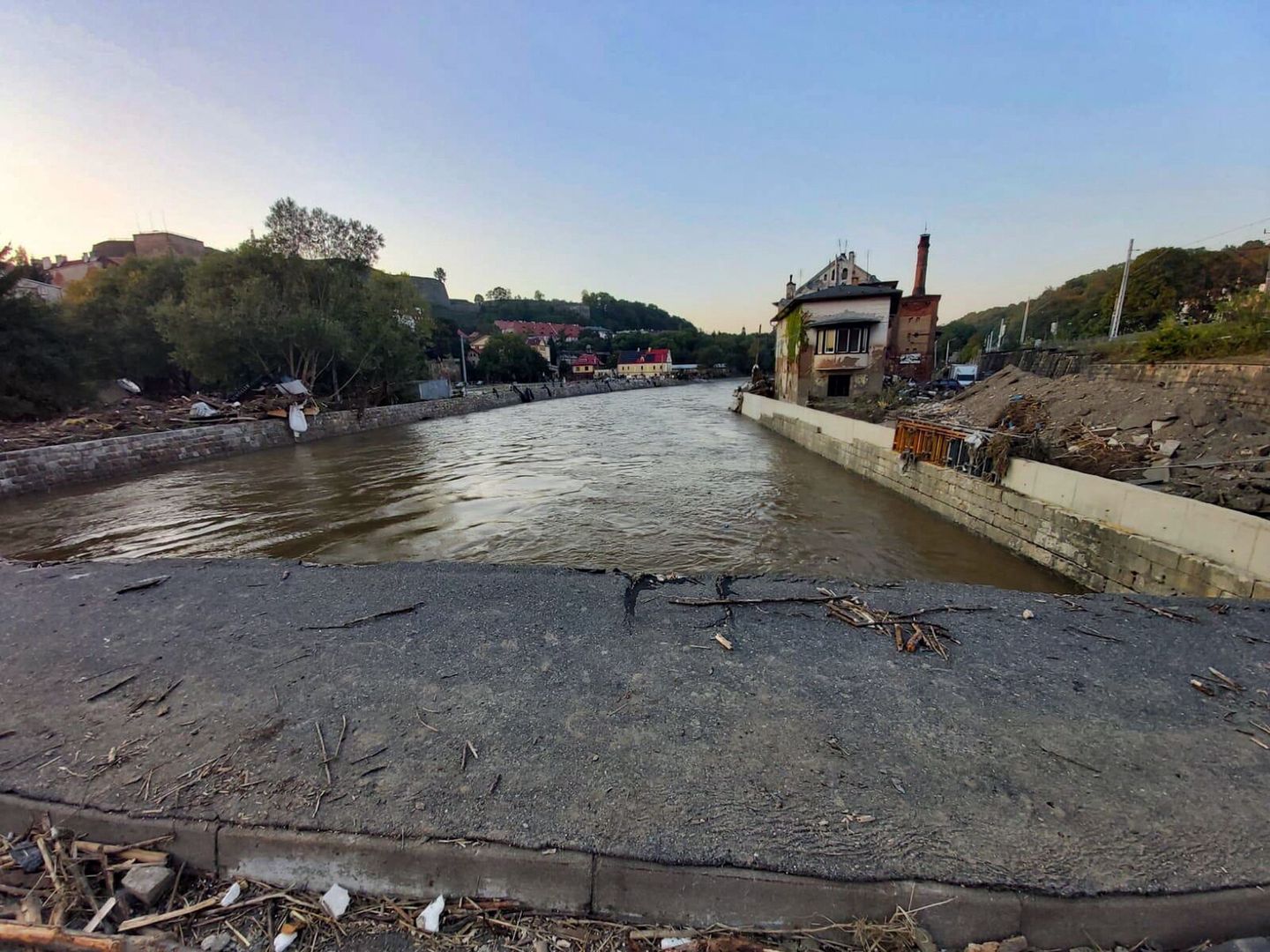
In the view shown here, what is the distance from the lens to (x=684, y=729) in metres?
2.74

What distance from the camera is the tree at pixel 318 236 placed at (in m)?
27.3

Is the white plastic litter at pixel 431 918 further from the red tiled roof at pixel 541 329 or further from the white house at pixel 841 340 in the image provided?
the red tiled roof at pixel 541 329

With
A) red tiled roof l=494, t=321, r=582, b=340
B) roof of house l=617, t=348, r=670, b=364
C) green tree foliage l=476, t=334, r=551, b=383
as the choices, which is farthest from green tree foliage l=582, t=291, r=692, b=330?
green tree foliage l=476, t=334, r=551, b=383

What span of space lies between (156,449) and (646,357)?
77641mm

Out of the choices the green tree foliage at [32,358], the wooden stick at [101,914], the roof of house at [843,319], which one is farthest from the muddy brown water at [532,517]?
the roof of house at [843,319]

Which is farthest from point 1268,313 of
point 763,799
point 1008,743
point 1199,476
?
point 763,799

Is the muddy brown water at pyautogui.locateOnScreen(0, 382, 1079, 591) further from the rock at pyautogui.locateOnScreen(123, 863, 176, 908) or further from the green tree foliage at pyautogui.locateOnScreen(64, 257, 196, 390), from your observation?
the green tree foliage at pyautogui.locateOnScreen(64, 257, 196, 390)

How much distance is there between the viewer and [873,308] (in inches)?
1003

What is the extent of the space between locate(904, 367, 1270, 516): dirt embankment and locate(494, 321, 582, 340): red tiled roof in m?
84.1

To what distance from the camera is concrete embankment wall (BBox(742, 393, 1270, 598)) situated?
4.96 m

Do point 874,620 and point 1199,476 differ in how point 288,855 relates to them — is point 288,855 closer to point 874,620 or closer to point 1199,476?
point 874,620

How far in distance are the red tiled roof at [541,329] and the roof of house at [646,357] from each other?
590 inches

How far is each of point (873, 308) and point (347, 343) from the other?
27.9m

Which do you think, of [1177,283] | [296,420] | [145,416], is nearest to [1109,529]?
[296,420]
